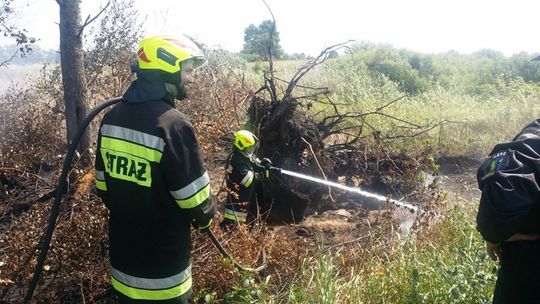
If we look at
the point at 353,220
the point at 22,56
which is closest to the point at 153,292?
the point at 353,220

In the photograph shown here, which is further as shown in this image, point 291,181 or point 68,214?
point 291,181

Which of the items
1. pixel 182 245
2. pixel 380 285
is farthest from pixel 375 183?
pixel 182 245

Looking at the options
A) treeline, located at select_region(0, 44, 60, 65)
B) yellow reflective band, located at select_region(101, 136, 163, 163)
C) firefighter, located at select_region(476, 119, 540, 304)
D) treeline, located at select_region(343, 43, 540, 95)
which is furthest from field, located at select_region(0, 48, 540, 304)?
treeline, located at select_region(343, 43, 540, 95)

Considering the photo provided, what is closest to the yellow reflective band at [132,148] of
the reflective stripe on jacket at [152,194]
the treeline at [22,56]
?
the reflective stripe on jacket at [152,194]

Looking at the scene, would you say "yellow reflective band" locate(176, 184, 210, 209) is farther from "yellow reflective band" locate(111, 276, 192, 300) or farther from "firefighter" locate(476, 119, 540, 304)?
"firefighter" locate(476, 119, 540, 304)

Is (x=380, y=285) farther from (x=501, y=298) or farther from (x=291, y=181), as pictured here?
(x=291, y=181)

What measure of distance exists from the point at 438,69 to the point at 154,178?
2611 centimetres

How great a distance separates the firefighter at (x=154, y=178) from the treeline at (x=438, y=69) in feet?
61.6

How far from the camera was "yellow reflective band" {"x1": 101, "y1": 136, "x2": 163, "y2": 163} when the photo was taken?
2355 mm

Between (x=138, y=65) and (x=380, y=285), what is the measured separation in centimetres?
253

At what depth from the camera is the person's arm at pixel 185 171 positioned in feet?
7.70

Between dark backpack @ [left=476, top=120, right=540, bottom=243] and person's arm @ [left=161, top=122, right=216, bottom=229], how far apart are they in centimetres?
141

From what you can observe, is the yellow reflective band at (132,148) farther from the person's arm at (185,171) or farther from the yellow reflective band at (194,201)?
the yellow reflective band at (194,201)

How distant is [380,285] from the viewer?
3.65 m
